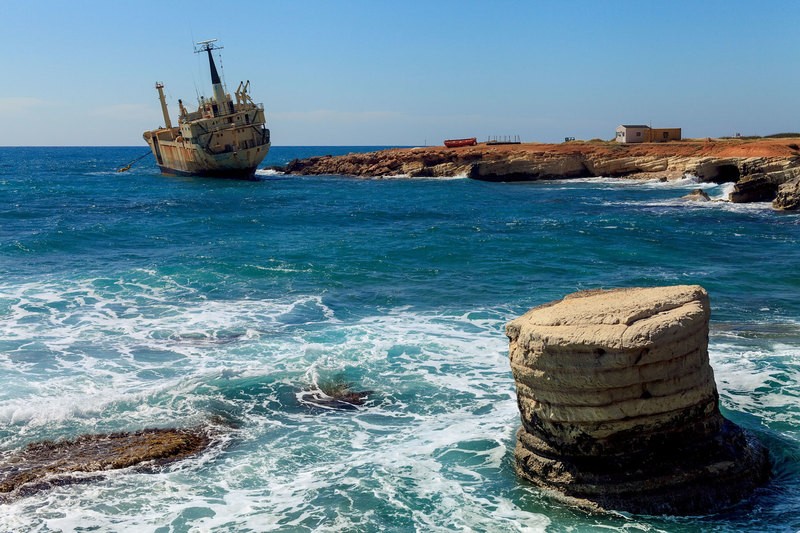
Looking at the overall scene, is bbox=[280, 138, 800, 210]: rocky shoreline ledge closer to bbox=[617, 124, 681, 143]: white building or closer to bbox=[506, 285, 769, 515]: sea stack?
bbox=[617, 124, 681, 143]: white building

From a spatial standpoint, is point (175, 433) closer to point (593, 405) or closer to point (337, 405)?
point (337, 405)

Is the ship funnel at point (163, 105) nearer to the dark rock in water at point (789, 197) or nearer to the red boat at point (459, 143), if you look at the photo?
the red boat at point (459, 143)

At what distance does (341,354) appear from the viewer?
14.2 m

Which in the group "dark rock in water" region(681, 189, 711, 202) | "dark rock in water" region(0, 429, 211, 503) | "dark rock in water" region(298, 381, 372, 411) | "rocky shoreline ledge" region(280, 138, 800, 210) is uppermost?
"rocky shoreline ledge" region(280, 138, 800, 210)

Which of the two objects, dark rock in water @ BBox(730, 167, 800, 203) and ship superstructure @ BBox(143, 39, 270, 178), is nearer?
dark rock in water @ BBox(730, 167, 800, 203)

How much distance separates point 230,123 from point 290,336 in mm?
49475

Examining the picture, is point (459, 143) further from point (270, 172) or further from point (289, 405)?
point (289, 405)

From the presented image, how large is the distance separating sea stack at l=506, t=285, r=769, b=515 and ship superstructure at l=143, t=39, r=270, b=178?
2227 inches

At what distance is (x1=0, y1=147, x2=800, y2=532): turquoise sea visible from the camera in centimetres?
856

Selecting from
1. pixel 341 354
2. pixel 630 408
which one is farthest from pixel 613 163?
pixel 630 408

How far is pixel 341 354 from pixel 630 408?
7.34m

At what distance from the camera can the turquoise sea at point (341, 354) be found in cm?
856

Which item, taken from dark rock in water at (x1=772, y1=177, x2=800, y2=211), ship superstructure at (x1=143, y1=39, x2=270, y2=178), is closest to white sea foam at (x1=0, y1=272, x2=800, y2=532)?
dark rock in water at (x1=772, y1=177, x2=800, y2=211)

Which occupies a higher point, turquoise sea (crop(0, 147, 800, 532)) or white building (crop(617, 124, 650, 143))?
white building (crop(617, 124, 650, 143))
